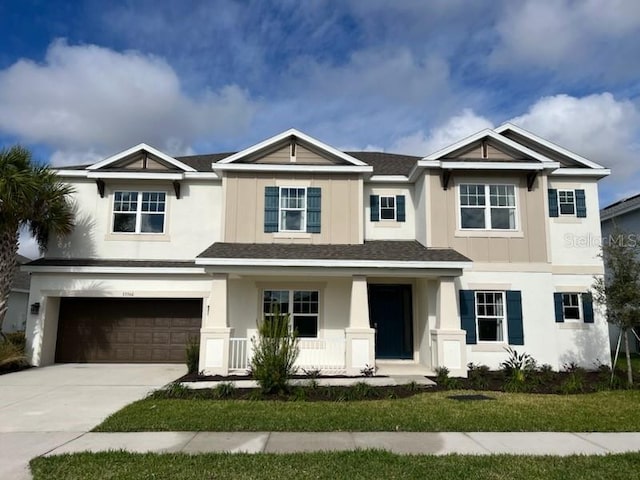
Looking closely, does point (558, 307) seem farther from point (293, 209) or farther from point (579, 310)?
point (293, 209)

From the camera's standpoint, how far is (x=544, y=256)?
1408 cm

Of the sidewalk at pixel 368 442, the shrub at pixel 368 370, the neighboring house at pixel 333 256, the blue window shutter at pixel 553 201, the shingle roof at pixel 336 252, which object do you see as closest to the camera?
the sidewalk at pixel 368 442

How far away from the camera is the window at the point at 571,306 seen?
1456 centimetres

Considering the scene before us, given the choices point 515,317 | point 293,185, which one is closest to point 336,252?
point 293,185

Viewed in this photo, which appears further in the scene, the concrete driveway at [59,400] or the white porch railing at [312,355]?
the white porch railing at [312,355]

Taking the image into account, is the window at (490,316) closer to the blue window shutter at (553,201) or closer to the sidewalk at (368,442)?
the blue window shutter at (553,201)

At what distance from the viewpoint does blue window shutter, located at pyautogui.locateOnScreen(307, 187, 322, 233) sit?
47.8 ft

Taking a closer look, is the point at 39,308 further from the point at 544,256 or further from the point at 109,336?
the point at 544,256

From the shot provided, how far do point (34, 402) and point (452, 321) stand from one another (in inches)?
405

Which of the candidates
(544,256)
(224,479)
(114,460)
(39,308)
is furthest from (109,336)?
(544,256)

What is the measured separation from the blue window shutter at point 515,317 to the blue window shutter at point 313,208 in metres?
6.28

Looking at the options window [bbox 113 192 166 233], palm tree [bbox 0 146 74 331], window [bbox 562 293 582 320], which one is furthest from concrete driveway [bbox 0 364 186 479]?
window [bbox 562 293 582 320]

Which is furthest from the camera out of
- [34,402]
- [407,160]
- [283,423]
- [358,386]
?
[407,160]

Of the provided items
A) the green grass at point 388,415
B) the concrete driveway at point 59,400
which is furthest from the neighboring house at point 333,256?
the green grass at point 388,415
